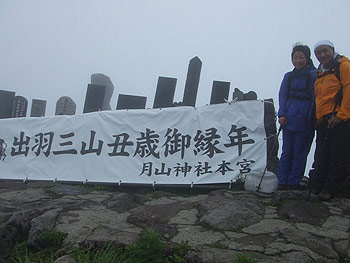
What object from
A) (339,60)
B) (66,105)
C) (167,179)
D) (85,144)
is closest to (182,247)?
(167,179)

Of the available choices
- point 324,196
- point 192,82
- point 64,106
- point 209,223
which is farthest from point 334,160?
point 64,106

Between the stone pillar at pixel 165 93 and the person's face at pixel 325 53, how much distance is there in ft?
10.5

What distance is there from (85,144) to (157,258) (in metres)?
3.70

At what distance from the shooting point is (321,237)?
3086mm

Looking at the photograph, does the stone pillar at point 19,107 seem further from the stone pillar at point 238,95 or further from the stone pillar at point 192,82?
the stone pillar at point 238,95

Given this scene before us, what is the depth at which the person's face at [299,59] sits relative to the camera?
4594 millimetres

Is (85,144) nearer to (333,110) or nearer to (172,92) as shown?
(172,92)

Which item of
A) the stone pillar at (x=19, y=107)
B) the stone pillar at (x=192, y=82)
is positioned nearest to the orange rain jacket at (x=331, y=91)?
the stone pillar at (x=192, y=82)

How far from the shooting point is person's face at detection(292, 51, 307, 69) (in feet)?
15.1

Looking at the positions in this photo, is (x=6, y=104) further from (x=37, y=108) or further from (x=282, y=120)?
(x=282, y=120)

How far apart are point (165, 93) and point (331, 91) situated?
3438 millimetres

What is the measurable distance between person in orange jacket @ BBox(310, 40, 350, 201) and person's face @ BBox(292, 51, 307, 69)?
0.33m

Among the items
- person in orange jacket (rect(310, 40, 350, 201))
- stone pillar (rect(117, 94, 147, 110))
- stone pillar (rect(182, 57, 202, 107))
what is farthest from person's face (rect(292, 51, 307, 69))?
stone pillar (rect(117, 94, 147, 110))

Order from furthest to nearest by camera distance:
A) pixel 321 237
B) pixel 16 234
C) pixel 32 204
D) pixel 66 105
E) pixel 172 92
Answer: pixel 66 105
pixel 172 92
pixel 32 204
pixel 16 234
pixel 321 237
